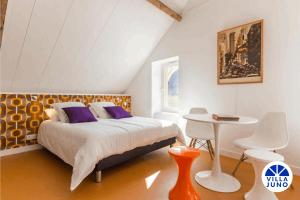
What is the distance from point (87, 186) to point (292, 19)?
3262 millimetres

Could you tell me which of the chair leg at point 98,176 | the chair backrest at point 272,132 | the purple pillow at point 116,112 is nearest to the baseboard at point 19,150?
the purple pillow at point 116,112

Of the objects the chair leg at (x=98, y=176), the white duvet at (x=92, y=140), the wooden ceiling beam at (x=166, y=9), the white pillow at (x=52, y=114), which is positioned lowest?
the chair leg at (x=98, y=176)

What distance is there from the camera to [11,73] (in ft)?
9.27

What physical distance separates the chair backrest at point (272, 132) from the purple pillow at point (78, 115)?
8.55 ft

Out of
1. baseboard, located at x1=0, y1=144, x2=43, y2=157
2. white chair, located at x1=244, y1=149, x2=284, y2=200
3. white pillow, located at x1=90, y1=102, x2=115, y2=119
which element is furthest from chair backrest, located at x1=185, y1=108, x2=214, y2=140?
baseboard, located at x1=0, y1=144, x2=43, y2=157

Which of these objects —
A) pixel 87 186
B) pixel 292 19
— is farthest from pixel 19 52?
pixel 292 19

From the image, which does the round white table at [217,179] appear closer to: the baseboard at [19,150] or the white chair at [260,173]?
the white chair at [260,173]

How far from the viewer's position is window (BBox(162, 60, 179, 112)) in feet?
13.4

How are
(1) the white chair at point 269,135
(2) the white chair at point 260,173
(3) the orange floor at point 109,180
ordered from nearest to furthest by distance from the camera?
(2) the white chair at point 260,173 → (3) the orange floor at point 109,180 → (1) the white chair at point 269,135

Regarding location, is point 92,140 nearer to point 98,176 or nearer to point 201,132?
point 98,176

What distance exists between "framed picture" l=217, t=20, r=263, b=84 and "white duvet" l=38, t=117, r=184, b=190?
1.29 m

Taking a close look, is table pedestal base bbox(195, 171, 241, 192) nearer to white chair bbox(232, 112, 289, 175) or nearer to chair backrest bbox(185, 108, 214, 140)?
white chair bbox(232, 112, 289, 175)

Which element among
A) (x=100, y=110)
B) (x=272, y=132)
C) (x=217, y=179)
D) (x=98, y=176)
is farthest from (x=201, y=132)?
(x=100, y=110)

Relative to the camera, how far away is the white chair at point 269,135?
203 cm
